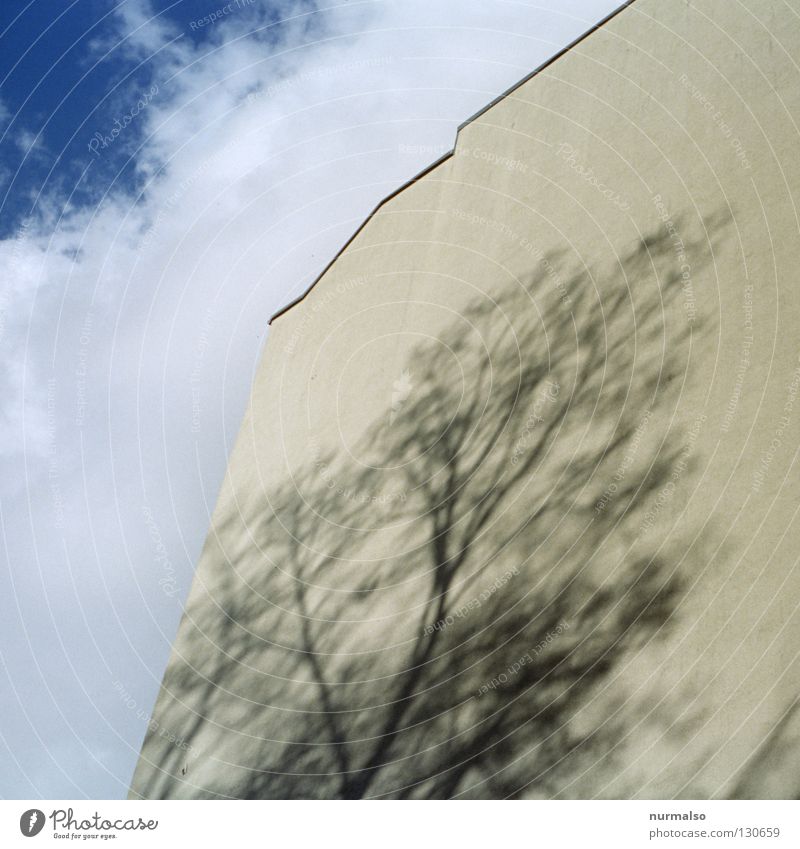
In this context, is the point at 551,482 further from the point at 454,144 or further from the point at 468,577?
the point at 454,144

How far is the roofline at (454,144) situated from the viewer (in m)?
8.63

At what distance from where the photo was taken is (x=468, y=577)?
24.5 ft

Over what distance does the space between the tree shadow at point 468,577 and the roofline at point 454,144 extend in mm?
2500

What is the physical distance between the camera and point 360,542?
8.88 m

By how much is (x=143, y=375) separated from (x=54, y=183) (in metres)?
2.41

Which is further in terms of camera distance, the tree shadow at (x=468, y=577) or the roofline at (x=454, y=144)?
the roofline at (x=454, y=144)

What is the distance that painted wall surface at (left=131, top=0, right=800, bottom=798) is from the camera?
222 inches
